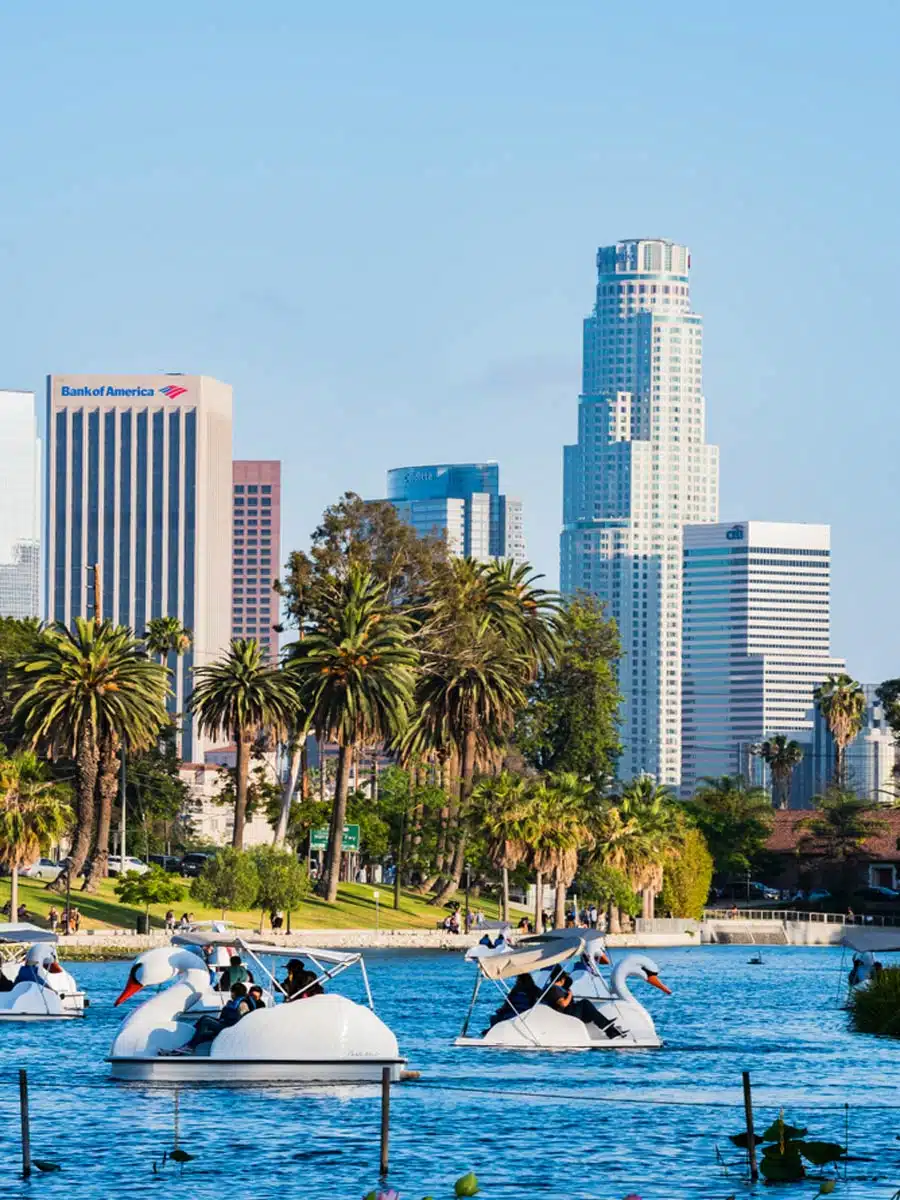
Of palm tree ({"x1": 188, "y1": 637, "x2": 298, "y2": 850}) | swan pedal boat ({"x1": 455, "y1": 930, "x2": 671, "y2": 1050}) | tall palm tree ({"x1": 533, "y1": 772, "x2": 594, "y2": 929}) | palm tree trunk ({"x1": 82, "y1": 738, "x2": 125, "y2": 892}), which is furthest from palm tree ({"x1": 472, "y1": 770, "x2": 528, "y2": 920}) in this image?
swan pedal boat ({"x1": 455, "y1": 930, "x2": 671, "y2": 1050})

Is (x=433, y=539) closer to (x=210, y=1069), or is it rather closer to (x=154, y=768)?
(x=154, y=768)

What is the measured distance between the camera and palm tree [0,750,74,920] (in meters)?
105

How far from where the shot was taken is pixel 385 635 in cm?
13462

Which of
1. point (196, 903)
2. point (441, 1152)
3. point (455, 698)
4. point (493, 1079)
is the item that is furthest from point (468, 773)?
point (441, 1152)

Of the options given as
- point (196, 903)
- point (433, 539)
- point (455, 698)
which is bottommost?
point (196, 903)

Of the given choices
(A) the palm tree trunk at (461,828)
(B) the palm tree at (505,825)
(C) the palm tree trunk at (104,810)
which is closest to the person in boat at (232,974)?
(C) the palm tree trunk at (104,810)

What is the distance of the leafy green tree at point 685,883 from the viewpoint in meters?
154

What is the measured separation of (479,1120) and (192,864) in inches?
4408

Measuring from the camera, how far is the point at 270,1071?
45531 mm

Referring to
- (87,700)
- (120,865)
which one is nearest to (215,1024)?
(87,700)

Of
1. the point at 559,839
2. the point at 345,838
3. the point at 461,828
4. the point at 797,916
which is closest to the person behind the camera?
the point at 559,839

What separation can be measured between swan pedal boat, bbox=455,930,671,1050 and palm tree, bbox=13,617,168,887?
203 ft

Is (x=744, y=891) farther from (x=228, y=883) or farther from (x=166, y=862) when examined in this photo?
(x=228, y=883)

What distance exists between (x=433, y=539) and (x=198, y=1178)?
124 meters
